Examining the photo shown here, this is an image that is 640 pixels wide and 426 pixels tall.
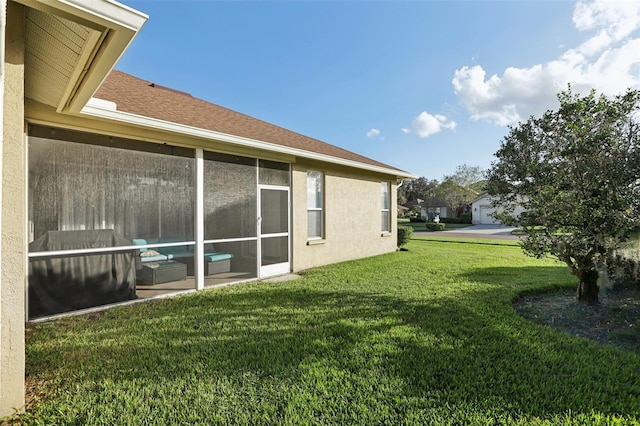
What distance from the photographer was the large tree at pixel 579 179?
436cm

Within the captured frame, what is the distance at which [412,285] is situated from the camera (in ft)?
22.6

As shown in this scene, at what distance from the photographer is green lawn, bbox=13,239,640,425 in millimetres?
2504

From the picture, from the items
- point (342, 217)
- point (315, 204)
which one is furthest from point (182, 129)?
point (342, 217)

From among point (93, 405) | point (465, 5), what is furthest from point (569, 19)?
point (93, 405)

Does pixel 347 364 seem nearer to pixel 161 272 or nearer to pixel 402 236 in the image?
pixel 161 272

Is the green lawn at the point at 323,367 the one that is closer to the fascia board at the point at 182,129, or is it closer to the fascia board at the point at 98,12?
the fascia board at the point at 98,12

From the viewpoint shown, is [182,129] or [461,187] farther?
[461,187]

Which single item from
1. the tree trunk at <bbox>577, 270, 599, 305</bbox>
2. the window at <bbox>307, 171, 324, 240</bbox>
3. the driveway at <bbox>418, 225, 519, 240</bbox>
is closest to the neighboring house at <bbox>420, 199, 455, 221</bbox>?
the driveway at <bbox>418, 225, 519, 240</bbox>

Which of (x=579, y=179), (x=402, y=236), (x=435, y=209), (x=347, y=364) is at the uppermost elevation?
(x=435, y=209)

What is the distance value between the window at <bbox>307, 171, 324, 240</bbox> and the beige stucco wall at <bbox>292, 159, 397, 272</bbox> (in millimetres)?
162

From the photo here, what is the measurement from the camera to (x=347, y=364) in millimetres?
3264

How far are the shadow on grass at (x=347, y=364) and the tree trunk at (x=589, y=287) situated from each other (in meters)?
1.67

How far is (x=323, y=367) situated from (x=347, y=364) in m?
0.27

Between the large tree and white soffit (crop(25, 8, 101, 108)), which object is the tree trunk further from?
white soffit (crop(25, 8, 101, 108))
